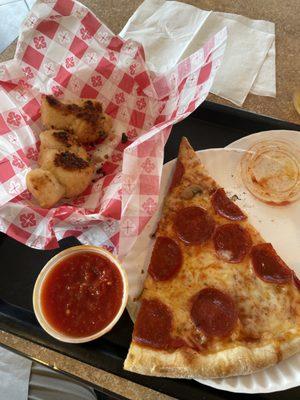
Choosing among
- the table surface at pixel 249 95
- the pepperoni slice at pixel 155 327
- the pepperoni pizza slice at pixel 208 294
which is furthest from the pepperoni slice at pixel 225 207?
the table surface at pixel 249 95

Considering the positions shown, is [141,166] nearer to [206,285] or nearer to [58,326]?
[206,285]

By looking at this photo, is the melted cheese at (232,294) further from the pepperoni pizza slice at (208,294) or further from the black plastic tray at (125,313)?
the black plastic tray at (125,313)

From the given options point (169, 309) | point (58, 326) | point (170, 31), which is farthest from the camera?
point (170, 31)

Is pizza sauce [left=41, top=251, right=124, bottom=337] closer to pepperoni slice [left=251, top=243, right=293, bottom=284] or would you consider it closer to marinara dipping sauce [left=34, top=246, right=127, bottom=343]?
marinara dipping sauce [left=34, top=246, right=127, bottom=343]

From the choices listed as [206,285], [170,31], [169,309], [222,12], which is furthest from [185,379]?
[222,12]

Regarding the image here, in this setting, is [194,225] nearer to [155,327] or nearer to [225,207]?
[225,207]

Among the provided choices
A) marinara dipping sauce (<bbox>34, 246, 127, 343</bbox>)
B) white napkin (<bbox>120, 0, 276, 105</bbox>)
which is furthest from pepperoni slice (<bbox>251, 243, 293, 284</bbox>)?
white napkin (<bbox>120, 0, 276, 105</bbox>)
